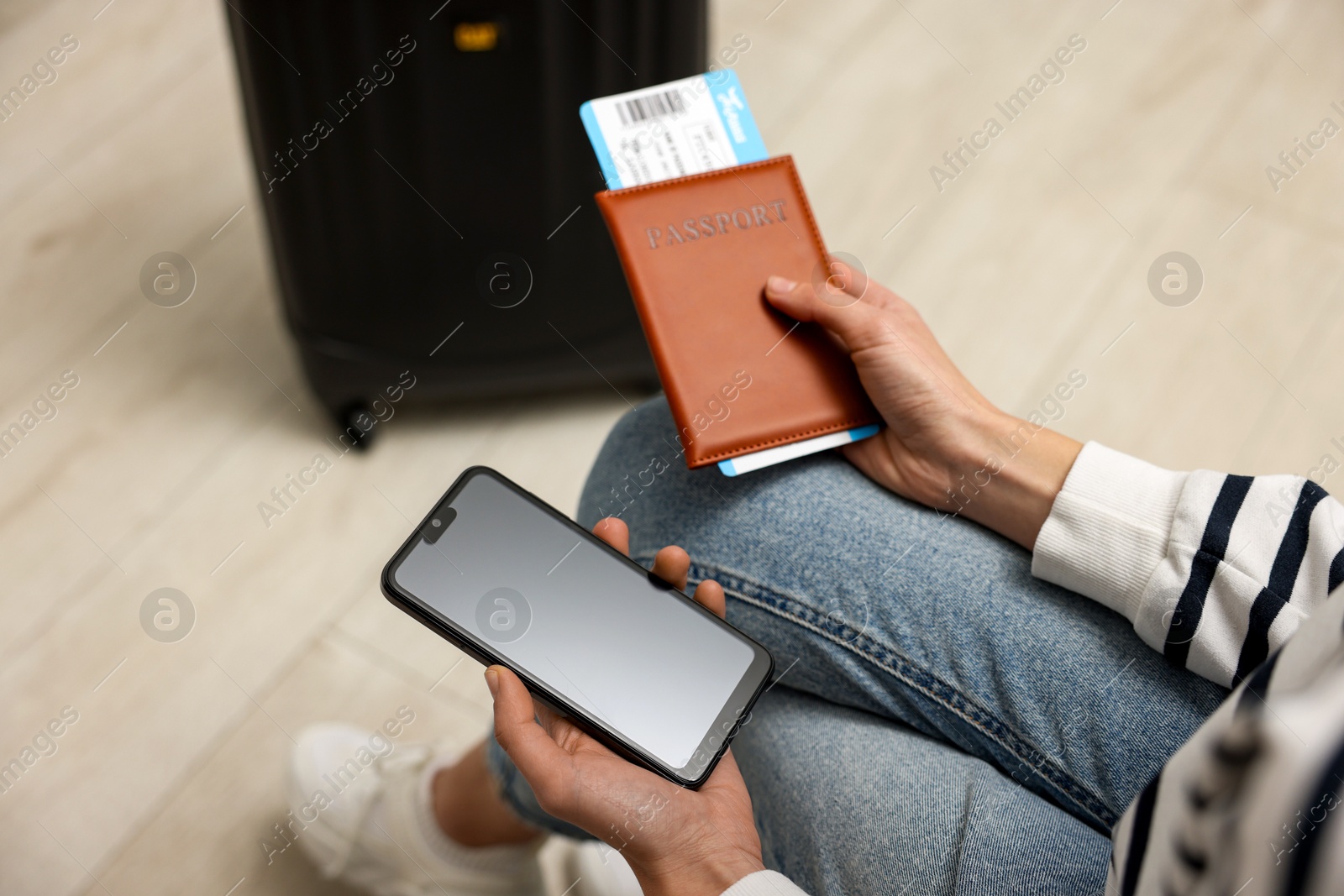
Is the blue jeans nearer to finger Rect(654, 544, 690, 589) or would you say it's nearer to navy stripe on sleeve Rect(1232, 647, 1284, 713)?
finger Rect(654, 544, 690, 589)

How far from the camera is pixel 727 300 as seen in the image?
28.8 inches

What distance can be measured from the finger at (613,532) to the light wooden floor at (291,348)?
402mm

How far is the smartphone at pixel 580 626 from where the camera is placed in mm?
627

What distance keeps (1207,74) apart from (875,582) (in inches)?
46.1

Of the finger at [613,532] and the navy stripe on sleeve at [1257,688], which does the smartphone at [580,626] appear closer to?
the finger at [613,532]

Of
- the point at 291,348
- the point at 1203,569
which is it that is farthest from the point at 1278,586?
the point at 291,348

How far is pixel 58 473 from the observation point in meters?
1.05

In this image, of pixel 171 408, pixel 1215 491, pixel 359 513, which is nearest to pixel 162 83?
pixel 171 408

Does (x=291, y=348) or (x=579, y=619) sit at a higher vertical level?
(x=291, y=348)

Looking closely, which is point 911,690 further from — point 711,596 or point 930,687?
point 711,596

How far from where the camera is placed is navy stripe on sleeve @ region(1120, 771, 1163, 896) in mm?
435

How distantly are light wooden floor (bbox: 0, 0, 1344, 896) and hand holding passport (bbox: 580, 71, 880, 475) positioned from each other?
0.42 m

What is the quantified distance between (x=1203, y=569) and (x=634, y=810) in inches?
14.6

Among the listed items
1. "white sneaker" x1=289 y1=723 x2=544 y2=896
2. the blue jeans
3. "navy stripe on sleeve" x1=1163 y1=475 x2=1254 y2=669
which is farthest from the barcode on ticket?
"white sneaker" x1=289 y1=723 x2=544 y2=896
